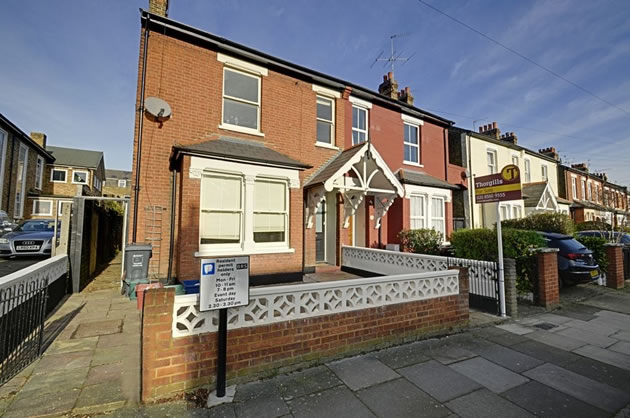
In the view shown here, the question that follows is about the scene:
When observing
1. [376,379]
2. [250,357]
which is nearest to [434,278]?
[376,379]

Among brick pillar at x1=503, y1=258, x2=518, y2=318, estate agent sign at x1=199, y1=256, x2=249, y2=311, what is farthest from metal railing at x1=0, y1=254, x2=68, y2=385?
brick pillar at x1=503, y1=258, x2=518, y2=318

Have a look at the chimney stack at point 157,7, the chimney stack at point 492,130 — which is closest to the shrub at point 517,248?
the chimney stack at point 157,7

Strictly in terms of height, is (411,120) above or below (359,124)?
above

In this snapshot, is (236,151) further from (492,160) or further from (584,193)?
(584,193)

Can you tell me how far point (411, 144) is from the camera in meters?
12.8

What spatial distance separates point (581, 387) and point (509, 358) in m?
0.83

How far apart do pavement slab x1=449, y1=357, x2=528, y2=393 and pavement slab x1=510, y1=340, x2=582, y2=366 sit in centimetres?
90

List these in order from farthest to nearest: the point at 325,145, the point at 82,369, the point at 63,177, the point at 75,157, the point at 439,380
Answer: the point at 75,157
the point at 63,177
the point at 325,145
the point at 82,369
the point at 439,380

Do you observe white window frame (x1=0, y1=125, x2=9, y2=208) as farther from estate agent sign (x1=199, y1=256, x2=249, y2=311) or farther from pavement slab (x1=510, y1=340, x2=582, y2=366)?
pavement slab (x1=510, y1=340, x2=582, y2=366)

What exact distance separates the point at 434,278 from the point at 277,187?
500 centimetres

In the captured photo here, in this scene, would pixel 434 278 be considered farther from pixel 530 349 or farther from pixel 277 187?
pixel 277 187

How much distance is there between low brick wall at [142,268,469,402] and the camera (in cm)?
296

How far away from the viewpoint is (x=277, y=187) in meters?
8.21

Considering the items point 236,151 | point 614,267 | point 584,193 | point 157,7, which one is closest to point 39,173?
point 157,7
